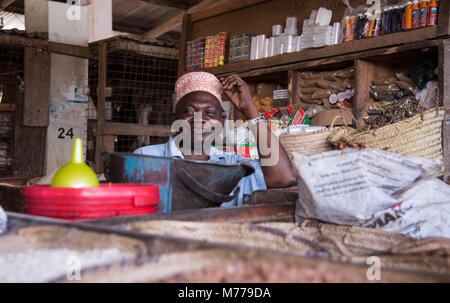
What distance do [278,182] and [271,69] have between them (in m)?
1.84

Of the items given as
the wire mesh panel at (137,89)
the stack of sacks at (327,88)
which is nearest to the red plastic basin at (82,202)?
the stack of sacks at (327,88)

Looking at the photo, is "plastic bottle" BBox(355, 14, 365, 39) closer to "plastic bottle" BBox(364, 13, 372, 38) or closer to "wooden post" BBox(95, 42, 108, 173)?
"plastic bottle" BBox(364, 13, 372, 38)

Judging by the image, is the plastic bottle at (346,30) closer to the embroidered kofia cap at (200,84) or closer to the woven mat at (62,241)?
the embroidered kofia cap at (200,84)

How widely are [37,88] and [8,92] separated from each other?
23.6 inches

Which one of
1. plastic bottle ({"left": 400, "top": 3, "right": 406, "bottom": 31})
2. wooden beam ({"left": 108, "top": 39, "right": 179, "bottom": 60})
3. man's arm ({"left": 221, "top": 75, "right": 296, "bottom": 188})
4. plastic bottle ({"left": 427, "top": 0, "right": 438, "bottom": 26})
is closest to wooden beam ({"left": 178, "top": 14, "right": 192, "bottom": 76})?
wooden beam ({"left": 108, "top": 39, "right": 179, "bottom": 60})

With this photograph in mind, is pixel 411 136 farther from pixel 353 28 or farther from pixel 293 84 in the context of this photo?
pixel 293 84

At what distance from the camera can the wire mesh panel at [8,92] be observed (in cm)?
552

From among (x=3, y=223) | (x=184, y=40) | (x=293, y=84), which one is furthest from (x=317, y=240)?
(x=184, y=40)

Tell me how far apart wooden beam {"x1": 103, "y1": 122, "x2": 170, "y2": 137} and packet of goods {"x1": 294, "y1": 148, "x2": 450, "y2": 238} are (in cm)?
440

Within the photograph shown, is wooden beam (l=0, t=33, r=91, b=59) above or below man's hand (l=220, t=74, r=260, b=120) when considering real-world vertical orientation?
above

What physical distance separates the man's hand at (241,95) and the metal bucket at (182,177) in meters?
0.88

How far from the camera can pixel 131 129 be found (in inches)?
222

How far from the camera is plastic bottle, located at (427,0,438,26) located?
279 cm

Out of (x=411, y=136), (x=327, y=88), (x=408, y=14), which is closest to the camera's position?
(x=411, y=136)
